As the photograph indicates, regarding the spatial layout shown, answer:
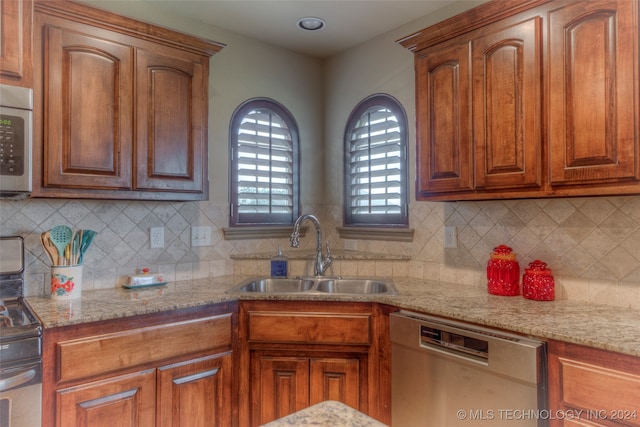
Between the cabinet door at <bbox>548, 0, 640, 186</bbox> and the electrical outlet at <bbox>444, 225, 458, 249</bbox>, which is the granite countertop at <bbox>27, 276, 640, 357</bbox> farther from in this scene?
the cabinet door at <bbox>548, 0, 640, 186</bbox>

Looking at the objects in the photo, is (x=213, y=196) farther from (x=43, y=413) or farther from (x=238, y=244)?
(x=43, y=413)

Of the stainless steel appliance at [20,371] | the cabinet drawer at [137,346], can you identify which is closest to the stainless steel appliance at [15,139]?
the stainless steel appliance at [20,371]

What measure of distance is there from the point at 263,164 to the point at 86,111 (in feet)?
3.95

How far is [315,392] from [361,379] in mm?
236

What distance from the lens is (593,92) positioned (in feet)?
5.23

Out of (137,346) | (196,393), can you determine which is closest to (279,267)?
(196,393)

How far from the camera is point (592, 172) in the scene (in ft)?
5.22

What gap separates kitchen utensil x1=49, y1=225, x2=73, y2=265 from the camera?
1920mm

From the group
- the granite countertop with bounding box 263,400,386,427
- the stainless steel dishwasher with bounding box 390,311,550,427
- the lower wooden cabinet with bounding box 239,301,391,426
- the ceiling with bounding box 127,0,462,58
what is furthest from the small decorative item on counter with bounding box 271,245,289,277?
the granite countertop with bounding box 263,400,386,427

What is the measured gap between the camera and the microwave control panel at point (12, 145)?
1.64 meters

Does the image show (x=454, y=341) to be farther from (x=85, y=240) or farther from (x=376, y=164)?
(x=85, y=240)

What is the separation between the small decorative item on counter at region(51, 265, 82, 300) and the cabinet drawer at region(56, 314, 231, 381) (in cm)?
41

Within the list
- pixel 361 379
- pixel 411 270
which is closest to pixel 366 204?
pixel 411 270

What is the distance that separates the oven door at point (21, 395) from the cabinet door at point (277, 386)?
91 centimetres
